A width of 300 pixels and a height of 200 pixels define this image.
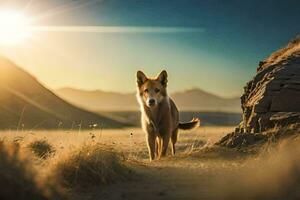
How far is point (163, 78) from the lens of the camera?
54.6ft

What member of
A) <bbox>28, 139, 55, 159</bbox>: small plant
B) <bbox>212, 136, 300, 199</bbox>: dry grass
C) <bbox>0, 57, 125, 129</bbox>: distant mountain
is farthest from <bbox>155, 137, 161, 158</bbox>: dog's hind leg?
<bbox>0, 57, 125, 129</bbox>: distant mountain

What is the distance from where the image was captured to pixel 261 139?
16.1 metres

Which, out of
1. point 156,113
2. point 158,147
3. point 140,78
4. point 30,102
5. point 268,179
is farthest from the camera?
point 30,102

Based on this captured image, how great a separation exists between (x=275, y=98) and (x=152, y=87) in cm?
399

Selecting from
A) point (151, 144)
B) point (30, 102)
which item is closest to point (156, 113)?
point (151, 144)

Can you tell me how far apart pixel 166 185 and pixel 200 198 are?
1037 mm

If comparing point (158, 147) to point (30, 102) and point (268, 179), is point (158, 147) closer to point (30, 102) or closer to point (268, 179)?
point (268, 179)

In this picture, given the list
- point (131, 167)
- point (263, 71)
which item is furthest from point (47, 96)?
point (131, 167)

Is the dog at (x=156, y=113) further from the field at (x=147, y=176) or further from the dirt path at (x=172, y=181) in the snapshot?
the field at (x=147, y=176)

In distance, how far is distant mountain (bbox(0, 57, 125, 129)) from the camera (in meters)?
69.4

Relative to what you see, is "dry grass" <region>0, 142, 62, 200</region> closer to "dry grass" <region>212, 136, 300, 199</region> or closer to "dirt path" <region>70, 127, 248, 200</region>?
"dirt path" <region>70, 127, 248, 200</region>

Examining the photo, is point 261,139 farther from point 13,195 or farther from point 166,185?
point 13,195

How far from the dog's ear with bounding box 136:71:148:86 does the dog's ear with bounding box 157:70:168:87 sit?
419 mm

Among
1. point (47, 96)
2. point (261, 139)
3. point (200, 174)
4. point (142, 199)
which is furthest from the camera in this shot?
point (47, 96)
